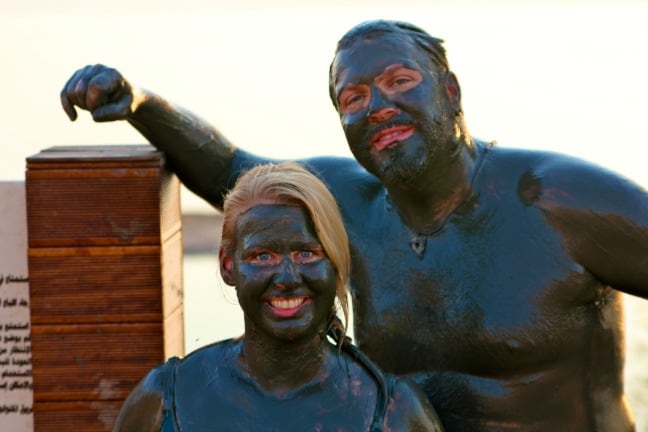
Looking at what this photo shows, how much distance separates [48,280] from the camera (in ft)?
16.9

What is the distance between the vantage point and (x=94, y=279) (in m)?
5.14

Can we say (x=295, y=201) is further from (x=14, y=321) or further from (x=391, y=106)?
(x=14, y=321)

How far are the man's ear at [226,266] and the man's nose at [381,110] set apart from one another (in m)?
0.54

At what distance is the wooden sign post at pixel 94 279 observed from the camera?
16.7 ft

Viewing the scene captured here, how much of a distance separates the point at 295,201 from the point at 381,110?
1.65 feet

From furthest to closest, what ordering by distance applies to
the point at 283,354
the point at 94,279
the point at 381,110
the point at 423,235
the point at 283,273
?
the point at 94,279
the point at 423,235
the point at 381,110
the point at 283,354
the point at 283,273

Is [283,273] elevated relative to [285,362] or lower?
elevated

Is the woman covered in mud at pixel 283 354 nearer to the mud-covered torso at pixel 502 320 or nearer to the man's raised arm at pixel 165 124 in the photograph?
the mud-covered torso at pixel 502 320

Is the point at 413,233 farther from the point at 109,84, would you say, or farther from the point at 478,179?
the point at 109,84

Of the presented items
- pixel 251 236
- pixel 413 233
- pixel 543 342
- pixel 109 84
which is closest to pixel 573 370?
pixel 543 342

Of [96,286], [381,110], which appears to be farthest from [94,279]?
[381,110]

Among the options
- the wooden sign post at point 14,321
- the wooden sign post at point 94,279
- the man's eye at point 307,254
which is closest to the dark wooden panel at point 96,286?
the wooden sign post at point 94,279

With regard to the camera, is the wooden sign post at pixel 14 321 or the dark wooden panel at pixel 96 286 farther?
the wooden sign post at pixel 14 321

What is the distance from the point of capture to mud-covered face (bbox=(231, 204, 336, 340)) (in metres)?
4.22
